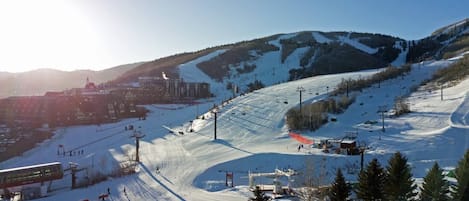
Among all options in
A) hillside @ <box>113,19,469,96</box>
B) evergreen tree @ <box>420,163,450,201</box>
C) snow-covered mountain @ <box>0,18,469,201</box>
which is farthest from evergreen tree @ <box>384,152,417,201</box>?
hillside @ <box>113,19,469,96</box>

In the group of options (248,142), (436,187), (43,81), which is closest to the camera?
(436,187)

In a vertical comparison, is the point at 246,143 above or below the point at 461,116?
below

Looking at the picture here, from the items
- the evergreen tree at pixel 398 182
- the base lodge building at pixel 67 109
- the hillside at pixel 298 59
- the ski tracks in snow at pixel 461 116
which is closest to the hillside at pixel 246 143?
the ski tracks in snow at pixel 461 116

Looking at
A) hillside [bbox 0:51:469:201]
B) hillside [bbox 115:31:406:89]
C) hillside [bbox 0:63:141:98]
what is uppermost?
hillside [bbox 115:31:406:89]

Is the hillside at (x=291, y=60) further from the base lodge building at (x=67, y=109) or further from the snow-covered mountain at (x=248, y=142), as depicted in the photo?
the snow-covered mountain at (x=248, y=142)

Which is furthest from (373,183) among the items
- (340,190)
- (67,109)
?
(67,109)

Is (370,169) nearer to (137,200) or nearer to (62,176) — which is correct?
(137,200)

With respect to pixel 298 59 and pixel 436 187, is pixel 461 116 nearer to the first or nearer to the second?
pixel 436 187

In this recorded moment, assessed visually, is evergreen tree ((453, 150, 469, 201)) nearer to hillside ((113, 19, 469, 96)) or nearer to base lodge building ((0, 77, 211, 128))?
base lodge building ((0, 77, 211, 128))
